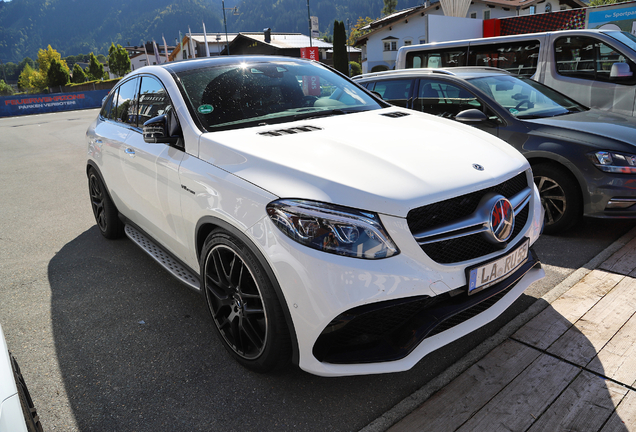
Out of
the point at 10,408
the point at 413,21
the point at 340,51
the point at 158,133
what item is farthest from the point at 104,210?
the point at 413,21

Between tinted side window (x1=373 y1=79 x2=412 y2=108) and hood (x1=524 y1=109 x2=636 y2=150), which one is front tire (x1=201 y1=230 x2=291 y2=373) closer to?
hood (x1=524 y1=109 x2=636 y2=150)

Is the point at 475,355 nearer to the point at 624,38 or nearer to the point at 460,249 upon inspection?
the point at 460,249

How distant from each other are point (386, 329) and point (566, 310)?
5.28ft

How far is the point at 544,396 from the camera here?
226 cm

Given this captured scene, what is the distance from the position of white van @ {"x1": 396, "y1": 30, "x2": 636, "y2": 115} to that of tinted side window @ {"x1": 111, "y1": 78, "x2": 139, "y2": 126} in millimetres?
5941

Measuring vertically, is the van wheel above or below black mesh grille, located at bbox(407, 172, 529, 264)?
below

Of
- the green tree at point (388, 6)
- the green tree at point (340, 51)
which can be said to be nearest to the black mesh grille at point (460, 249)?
the green tree at point (340, 51)

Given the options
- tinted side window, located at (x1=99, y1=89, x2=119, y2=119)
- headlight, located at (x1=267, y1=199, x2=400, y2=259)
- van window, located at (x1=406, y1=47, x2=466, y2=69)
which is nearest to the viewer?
headlight, located at (x1=267, y1=199, x2=400, y2=259)

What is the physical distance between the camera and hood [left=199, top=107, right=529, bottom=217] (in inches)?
80.5

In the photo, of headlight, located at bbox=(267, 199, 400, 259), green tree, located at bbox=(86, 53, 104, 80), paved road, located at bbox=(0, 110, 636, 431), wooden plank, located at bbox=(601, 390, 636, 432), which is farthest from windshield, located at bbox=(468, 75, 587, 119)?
green tree, located at bbox=(86, 53, 104, 80)

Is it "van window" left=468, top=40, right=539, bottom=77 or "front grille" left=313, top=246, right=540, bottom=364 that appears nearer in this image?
"front grille" left=313, top=246, right=540, bottom=364

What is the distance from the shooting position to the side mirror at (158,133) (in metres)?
2.81

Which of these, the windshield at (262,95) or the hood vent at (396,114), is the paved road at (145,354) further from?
the hood vent at (396,114)

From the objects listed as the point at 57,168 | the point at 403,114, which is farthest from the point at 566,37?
the point at 57,168
